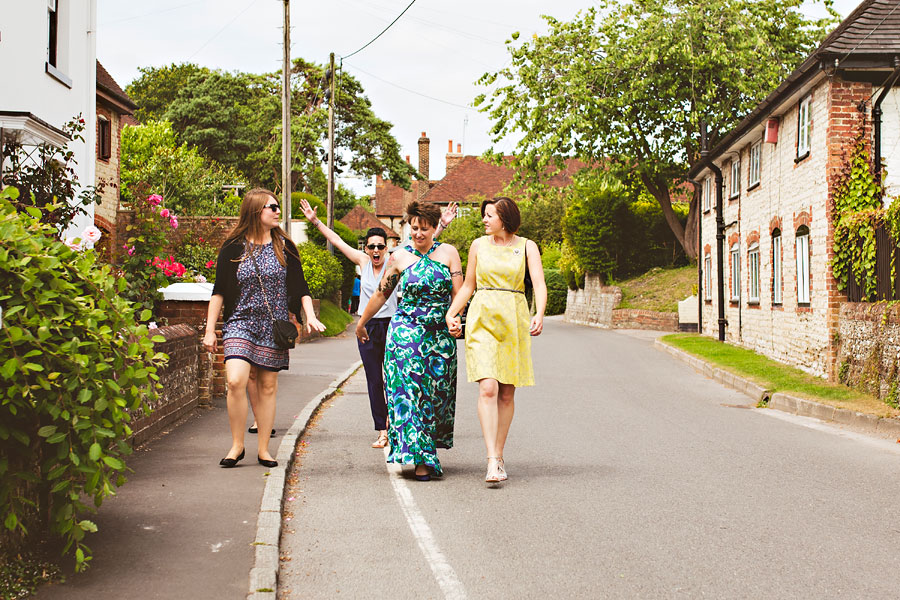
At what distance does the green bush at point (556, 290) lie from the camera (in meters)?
53.3

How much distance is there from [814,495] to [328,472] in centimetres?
371

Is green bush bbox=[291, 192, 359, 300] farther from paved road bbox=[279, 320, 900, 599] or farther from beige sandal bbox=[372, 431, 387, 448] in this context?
paved road bbox=[279, 320, 900, 599]

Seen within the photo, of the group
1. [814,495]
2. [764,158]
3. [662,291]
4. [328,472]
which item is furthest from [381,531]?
[662,291]

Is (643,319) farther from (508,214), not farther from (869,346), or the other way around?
(508,214)

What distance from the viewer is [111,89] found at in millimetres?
26188

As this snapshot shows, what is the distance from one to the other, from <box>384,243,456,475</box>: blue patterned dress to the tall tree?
88.4 feet

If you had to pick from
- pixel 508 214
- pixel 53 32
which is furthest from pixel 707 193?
pixel 508 214

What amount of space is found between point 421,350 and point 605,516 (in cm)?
194

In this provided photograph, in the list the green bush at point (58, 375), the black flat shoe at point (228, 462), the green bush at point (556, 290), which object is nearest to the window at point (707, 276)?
the green bush at point (556, 290)

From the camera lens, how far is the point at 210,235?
2291cm

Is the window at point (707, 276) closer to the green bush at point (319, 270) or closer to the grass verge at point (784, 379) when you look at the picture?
the grass verge at point (784, 379)

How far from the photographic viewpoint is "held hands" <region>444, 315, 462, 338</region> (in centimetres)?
707

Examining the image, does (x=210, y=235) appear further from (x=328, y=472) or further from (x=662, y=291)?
(x=662, y=291)

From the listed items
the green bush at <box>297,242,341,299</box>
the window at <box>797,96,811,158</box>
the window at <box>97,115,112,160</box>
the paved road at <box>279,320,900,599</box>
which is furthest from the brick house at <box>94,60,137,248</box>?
the paved road at <box>279,320,900,599</box>
